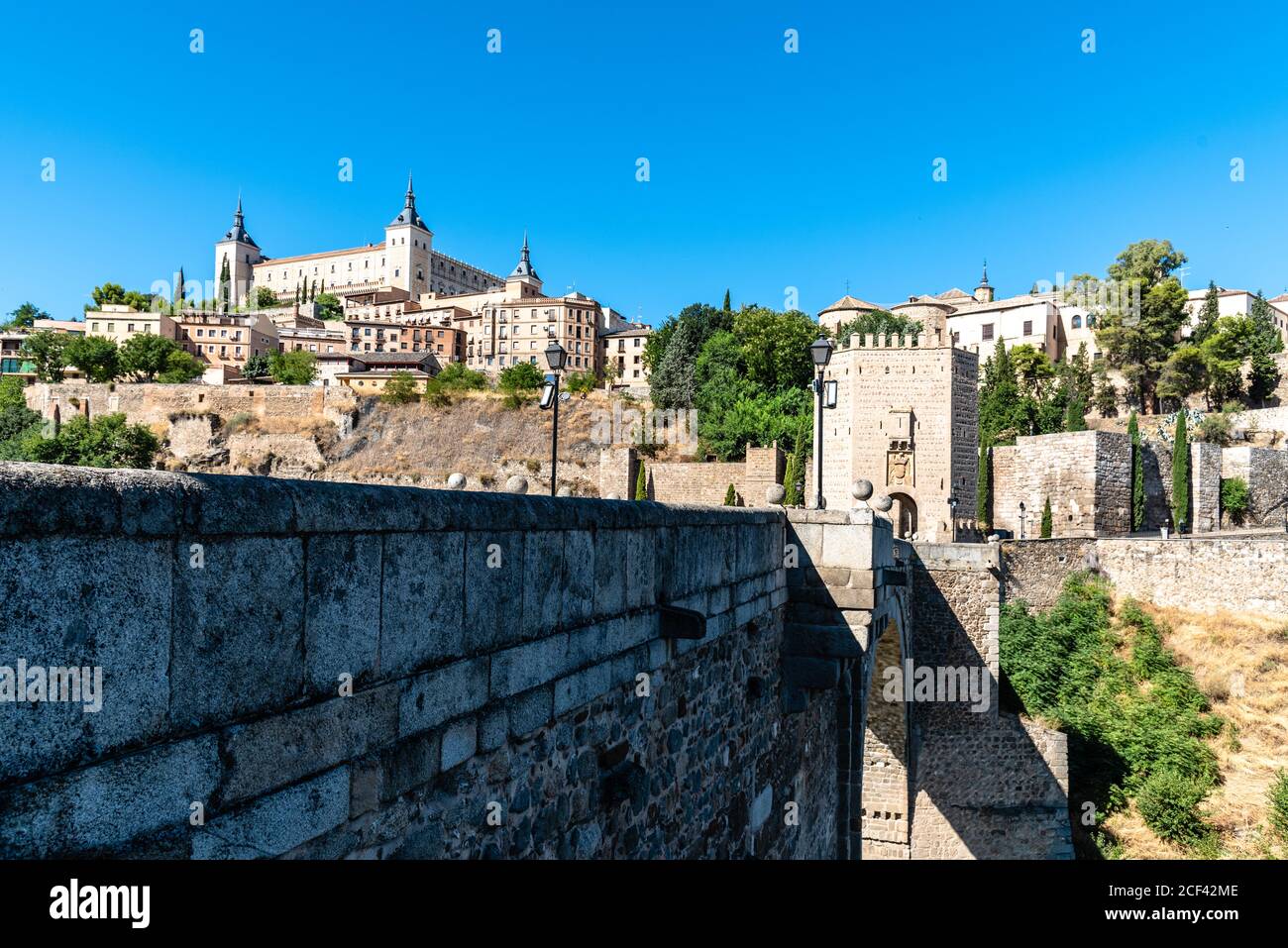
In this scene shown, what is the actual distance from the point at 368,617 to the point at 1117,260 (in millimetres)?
56650

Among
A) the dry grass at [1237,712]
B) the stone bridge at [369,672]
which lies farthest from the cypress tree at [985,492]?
the stone bridge at [369,672]

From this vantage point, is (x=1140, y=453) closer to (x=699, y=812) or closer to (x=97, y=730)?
(x=699, y=812)

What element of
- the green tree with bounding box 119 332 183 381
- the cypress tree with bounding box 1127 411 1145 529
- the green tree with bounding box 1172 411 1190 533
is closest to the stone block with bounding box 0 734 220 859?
the cypress tree with bounding box 1127 411 1145 529

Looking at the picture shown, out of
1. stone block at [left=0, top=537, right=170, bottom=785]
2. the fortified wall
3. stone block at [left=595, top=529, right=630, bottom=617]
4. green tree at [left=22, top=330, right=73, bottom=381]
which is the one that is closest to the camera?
stone block at [left=0, top=537, right=170, bottom=785]

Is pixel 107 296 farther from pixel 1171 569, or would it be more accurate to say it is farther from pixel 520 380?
pixel 1171 569

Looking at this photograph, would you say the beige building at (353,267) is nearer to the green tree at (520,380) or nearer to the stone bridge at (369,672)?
the green tree at (520,380)

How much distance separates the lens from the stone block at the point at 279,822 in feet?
7.69

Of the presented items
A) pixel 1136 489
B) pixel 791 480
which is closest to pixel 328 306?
pixel 791 480

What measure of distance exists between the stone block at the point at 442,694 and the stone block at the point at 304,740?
0.06 m

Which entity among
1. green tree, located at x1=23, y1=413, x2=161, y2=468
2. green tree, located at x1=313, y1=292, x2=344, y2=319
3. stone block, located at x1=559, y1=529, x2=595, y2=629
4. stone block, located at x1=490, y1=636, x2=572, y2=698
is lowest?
stone block, located at x1=490, y1=636, x2=572, y2=698

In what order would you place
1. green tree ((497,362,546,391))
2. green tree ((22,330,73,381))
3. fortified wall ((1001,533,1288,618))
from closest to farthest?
fortified wall ((1001,533,1288,618)) < green tree ((497,362,546,391)) < green tree ((22,330,73,381))

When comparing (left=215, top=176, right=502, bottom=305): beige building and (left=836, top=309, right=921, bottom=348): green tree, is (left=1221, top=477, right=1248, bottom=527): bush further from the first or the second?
(left=215, top=176, right=502, bottom=305): beige building

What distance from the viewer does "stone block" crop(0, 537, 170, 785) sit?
72.3 inches

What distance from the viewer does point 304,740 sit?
2.64 m
